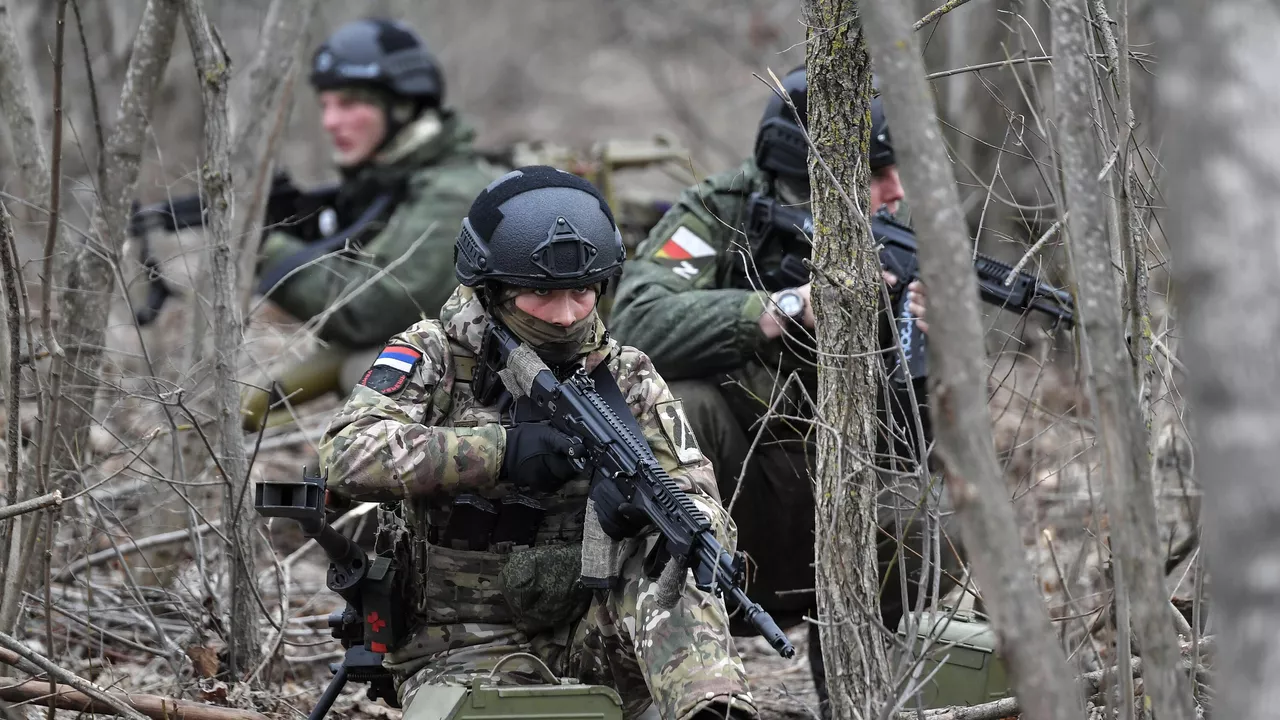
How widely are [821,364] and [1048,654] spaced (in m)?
1.11

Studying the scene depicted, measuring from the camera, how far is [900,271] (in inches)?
174

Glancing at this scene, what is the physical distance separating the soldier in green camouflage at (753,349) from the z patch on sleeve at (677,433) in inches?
34.4

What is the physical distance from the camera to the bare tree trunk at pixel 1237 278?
1.67m

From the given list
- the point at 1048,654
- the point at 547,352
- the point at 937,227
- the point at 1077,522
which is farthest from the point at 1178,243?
the point at 1077,522

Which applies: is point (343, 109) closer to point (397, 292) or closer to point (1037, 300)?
point (397, 292)

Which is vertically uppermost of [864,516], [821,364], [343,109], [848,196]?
[343,109]

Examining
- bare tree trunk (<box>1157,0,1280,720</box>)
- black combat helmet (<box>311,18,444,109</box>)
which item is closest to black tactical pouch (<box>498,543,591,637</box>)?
bare tree trunk (<box>1157,0,1280,720</box>)

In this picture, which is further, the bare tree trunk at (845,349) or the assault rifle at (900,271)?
the assault rifle at (900,271)

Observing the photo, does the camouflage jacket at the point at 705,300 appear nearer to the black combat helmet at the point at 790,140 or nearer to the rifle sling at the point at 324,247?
the black combat helmet at the point at 790,140

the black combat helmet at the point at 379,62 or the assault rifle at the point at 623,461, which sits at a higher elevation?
the black combat helmet at the point at 379,62

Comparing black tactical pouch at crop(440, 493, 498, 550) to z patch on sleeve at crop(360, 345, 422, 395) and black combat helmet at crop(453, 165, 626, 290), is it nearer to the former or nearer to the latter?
z patch on sleeve at crop(360, 345, 422, 395)

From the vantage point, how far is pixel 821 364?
317cm

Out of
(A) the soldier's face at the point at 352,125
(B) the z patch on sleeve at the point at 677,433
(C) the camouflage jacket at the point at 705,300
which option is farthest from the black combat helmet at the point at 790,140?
(A) the soldier's face at the point at 352,125

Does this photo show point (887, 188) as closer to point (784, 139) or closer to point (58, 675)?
point (784, 139)
